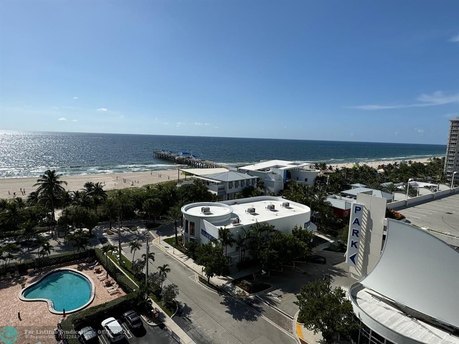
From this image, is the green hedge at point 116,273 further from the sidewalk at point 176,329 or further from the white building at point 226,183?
the white building at point 226,183

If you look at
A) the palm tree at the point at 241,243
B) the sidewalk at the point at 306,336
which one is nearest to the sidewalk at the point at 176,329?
the sidewalk at the point at 306,336

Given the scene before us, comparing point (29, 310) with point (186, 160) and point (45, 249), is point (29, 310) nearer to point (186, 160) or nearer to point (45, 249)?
point (45, 249)

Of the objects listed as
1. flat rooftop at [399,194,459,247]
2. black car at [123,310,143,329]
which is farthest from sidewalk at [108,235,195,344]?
flat rooftop at [399,194,459,247]

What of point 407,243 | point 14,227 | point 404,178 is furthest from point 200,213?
point 404,178

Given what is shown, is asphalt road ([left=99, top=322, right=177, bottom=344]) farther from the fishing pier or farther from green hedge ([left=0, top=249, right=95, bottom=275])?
the fishing pier

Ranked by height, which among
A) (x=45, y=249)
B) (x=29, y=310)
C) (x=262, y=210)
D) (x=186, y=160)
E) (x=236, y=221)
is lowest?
(x=29, y=310)

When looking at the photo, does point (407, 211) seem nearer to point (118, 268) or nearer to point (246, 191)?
point (246, 191)

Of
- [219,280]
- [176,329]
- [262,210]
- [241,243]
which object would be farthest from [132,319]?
[262,210]
